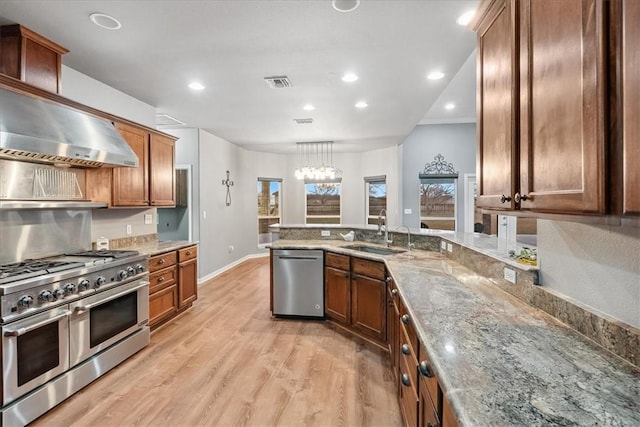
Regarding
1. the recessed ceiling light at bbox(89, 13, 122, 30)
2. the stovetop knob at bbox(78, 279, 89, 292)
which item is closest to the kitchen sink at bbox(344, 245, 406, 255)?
the stovetop knob at bbox(78, 279, 89, 292)

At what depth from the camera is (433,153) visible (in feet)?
23.0

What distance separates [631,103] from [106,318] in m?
3.38

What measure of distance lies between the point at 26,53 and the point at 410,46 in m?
3.04

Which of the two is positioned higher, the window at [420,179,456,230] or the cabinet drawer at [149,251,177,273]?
the window at [420,179,456,230]

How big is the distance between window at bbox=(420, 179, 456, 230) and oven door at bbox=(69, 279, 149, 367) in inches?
221

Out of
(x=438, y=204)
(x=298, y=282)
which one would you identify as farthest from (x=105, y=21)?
(x=438, y=204)

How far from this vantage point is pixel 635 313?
42.6 inches

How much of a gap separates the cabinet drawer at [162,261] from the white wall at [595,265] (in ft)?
11.3

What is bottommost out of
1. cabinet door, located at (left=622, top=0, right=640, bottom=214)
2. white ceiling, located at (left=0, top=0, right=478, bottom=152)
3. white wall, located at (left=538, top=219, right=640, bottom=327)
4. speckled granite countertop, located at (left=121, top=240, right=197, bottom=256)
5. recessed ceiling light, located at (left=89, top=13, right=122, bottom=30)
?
speckled granite countertop, located at (left=121, top=240, right=197, bottom=256)

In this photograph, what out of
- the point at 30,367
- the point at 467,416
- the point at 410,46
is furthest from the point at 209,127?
the point at 467,416

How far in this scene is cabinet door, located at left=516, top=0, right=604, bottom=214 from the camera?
0.79m

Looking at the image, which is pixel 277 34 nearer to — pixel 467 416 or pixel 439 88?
pixel 439 88

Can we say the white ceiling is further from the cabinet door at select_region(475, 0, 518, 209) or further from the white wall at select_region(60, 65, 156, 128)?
the cabinet door at select_region(475, 0, 518, 209)

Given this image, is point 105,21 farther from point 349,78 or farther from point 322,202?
point 322,202
